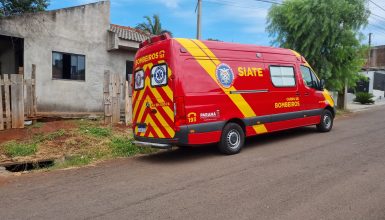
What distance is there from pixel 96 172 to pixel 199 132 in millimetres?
2188

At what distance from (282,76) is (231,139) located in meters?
2.59

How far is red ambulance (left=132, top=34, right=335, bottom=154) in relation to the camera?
24.2 ft

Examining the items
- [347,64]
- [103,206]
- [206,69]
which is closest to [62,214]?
[103,206]

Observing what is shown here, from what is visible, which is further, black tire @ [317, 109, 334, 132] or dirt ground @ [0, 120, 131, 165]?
black tire @ [317, 109, 334, 132]

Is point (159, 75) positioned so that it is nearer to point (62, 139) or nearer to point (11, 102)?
point (62, 139)

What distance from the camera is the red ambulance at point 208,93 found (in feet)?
24.2

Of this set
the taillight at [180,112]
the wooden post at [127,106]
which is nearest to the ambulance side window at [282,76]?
the taillight at [180,112]

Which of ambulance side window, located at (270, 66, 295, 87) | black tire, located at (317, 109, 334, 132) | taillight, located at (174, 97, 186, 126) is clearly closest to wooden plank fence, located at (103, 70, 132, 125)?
taillight, located at (174, 97, 186, 126)

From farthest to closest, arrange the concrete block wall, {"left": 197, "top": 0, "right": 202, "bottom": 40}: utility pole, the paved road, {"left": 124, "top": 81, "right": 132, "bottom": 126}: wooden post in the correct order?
1. {"left": 197, "top": 0, "right": 202, "bottom": 40}: utility pole
2. the concrete block wall
3. {"left": 124, "top": 81, "right": 132, "bottom": 126}: wooden post
4. the paved road

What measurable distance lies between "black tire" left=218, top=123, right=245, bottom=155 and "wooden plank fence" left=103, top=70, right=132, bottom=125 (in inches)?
171

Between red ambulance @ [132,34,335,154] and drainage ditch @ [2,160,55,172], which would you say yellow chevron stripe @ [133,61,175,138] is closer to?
red ambulance @ [132,34,335,154]

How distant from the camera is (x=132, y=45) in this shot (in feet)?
50.9

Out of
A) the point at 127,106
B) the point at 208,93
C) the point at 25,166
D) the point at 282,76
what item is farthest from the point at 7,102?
the point at 282,76

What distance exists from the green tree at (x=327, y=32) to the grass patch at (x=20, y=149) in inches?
496
